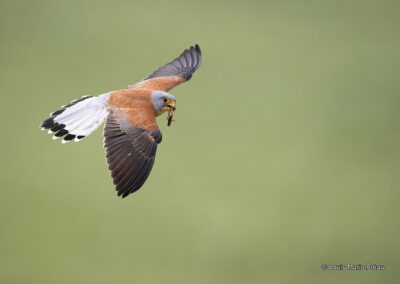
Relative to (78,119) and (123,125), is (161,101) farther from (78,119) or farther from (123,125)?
(78,119)

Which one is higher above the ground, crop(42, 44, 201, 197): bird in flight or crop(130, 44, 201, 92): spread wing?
A: crop(130, 44, 201, 92): spread wing

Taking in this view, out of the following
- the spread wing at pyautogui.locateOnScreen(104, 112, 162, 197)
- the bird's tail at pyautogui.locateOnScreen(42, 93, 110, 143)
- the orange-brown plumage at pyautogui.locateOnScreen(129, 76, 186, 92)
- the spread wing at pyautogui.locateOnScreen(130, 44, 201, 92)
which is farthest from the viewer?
the spread wing at pyautogui.locateOnScreen(130, 44, 201, 92)

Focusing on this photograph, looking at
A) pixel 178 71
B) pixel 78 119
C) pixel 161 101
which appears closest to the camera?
pixel 78 119

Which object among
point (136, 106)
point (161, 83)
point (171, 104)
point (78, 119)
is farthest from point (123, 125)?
point (161, 83)

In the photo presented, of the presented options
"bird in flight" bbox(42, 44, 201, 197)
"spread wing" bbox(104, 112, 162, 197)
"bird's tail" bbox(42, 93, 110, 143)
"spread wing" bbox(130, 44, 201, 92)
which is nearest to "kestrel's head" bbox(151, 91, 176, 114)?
"bird in flight" bbox(42, 44, 201, 197)

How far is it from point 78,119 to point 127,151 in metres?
0.94

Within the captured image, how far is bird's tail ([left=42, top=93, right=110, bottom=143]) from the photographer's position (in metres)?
8.23

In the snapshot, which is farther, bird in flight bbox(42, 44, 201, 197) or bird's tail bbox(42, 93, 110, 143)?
bird's tail bbox(42, 93, 110, 143)

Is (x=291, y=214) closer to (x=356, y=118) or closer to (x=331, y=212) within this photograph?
(x=331, y=212)

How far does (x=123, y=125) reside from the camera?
820cm

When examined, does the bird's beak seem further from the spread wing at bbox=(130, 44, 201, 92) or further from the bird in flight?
the spread wing at bbox=(130, 44, 201, 92)

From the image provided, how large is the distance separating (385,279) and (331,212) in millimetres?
2465

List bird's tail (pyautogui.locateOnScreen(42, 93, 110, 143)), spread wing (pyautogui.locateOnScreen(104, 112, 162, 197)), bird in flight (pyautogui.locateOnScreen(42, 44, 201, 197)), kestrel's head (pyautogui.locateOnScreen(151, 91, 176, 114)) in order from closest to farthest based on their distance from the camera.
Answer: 1. spread wing (pyautogui.locateOnScreen(104, 112, 162, 197))
2. bird in flight (pyautogui.locateOnScreen(42, 44, 201, 197))
3. bird's tail (pyautogui.locateOnScreen(42, 93, 110, 143))
4. kestrel's head (pyautogui.locateOnScreen(151, 91, 176, 114))

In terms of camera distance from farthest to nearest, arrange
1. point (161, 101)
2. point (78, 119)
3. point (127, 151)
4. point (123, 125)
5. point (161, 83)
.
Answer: point (161, 83) < point (161, 101) < point (78, 119) < point (123, 125) < point (127, 151)
